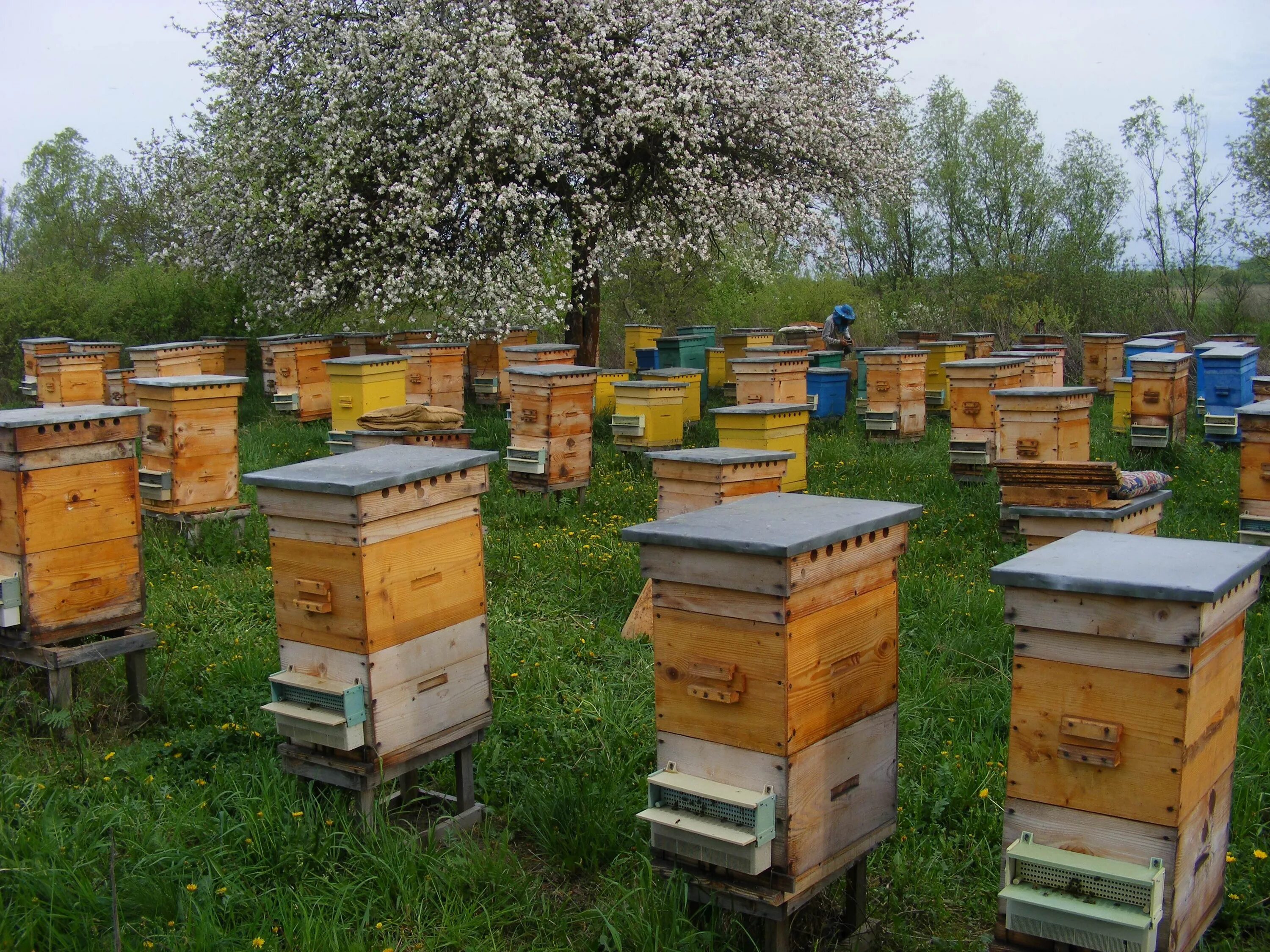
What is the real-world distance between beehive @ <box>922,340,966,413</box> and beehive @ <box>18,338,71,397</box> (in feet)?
35.0

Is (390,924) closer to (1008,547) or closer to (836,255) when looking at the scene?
(1008,547)

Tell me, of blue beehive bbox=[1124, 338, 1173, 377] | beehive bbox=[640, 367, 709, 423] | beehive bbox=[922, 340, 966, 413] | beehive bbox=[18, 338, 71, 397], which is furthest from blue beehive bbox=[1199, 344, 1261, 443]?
beehive bbox=[18, 338, 71, 397]

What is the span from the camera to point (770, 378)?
10109 millimetres

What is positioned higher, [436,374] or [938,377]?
[436,374]

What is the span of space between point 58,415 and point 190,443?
2.58 m

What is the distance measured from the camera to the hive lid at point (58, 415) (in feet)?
14.7

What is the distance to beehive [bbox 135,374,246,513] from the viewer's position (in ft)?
23.4

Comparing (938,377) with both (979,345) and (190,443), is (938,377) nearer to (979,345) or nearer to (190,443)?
(979,345)

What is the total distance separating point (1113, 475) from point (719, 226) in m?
7.43

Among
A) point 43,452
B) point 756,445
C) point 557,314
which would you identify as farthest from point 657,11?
point 43,452

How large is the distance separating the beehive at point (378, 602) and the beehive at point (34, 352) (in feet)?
39.6

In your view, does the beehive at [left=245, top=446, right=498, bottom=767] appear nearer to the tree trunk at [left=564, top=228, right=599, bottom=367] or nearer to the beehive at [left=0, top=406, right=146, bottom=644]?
the beehive at [left=0, top=406, right=146, bottom=644]

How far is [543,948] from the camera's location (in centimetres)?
328

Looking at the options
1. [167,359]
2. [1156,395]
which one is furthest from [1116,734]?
[167,359]
